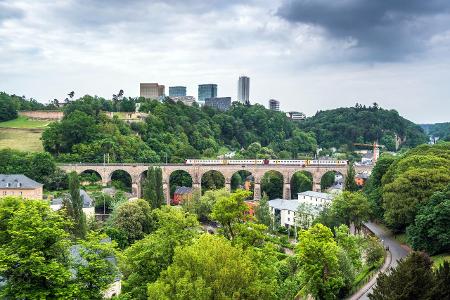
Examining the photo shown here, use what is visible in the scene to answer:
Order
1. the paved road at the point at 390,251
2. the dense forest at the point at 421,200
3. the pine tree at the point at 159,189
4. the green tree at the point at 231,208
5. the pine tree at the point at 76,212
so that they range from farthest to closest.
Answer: the pine tree at the point at 159,189, the pine tree at the point at 76,212, the dense forest at the point at 421,200, the paved road at the point at 390,251, the green tree at the point at 231,208

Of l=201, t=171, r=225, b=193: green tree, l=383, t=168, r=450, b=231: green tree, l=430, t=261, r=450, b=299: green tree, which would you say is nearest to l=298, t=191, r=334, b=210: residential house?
l=383, t=168, r=450, b=231: green tree

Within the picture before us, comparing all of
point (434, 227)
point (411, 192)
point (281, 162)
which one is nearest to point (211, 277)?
point (434, 227)

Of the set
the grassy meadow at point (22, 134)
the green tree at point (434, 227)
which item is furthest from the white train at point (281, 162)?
the green tree at point (434, 227)

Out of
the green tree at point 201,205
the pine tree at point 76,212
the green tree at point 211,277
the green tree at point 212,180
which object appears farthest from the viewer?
the green tree at point 212,180

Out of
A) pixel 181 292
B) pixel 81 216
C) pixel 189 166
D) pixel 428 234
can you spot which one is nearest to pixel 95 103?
pixel 189 166

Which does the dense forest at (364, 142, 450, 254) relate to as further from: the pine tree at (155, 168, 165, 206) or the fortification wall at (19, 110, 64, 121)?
the fortification wall at (19, 110, 64, 121)

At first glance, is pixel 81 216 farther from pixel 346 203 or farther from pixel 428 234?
pixel 428 234

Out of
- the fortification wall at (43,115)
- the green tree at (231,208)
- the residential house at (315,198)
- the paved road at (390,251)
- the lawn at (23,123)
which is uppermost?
the fortification wall at (43,115)

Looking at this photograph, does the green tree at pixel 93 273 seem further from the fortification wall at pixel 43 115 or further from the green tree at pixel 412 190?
the fortification wall at pixel 43 115
